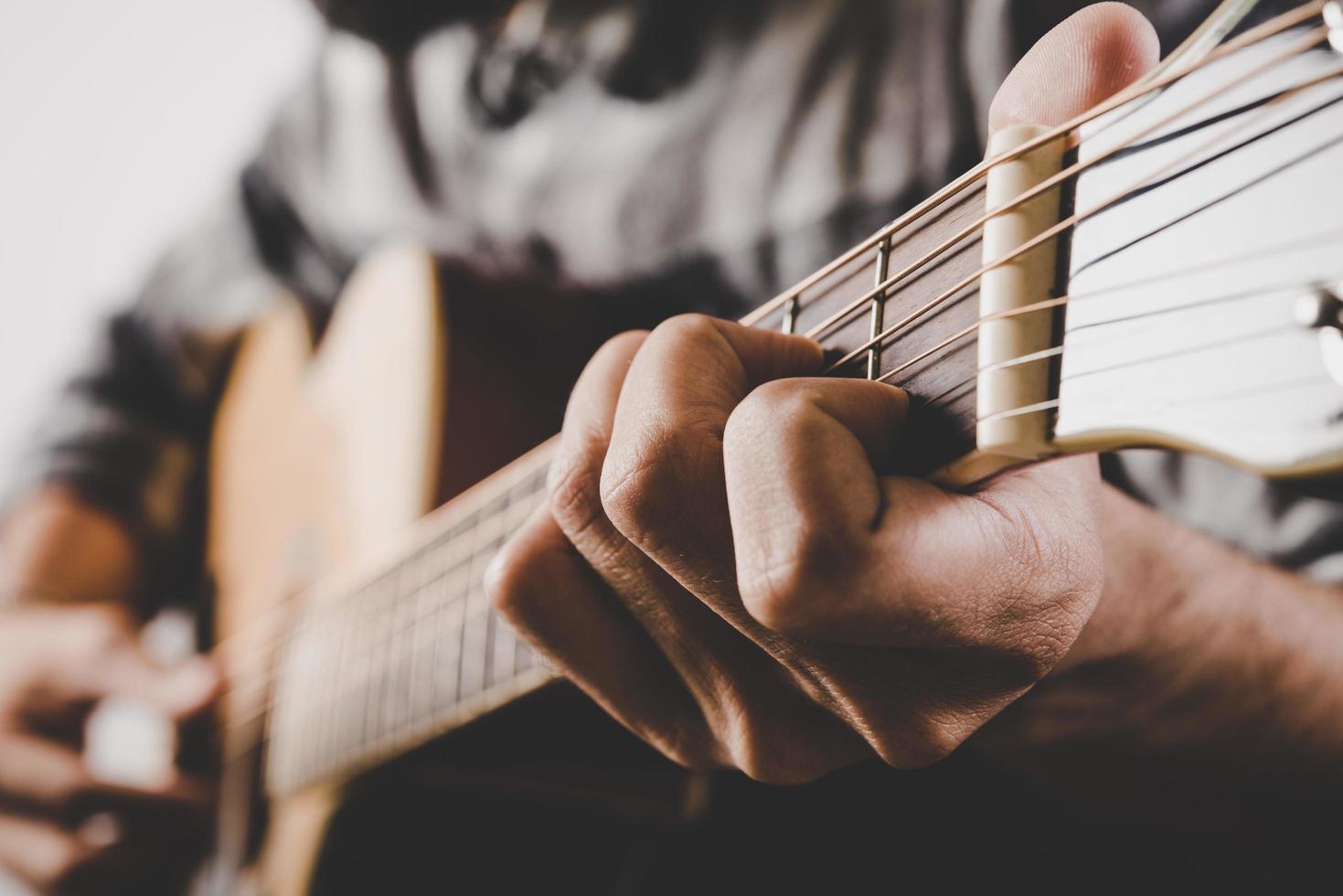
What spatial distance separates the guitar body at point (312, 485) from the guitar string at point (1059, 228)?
52cm

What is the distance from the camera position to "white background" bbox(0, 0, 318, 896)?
4.86 ft

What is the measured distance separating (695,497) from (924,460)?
0.25 ft

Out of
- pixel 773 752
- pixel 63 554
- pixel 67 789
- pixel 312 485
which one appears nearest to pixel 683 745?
pixel 773 752

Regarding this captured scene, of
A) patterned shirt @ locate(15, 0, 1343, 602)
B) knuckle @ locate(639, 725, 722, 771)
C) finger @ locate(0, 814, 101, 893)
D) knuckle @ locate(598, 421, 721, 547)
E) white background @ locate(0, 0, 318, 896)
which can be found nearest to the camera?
knuckle @ locate(598, 421, 721, 547)

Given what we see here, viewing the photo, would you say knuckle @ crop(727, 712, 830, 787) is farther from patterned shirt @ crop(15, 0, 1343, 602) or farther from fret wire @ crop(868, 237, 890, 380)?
patterned shirt @ crop(15, 0, 1343, 602)

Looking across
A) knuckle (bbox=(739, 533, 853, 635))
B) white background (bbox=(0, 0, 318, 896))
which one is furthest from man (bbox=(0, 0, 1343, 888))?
white background (bbox=(0, 0, 318, 896))

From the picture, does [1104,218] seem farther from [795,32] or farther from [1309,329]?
[795,32]

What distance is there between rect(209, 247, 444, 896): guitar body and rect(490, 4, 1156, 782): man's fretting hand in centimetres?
38

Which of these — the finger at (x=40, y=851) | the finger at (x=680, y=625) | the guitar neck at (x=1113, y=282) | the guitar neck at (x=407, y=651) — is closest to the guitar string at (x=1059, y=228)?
the guitar neck at (x=1113, y=282)

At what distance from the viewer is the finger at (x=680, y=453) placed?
11.2 inches

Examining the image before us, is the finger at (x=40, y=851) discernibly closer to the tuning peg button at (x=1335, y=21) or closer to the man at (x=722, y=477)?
the man at (x=722, y=477)

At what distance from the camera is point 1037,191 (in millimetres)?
241

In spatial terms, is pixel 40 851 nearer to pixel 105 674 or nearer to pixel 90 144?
pixel 105 674

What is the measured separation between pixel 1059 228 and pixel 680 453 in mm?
133
